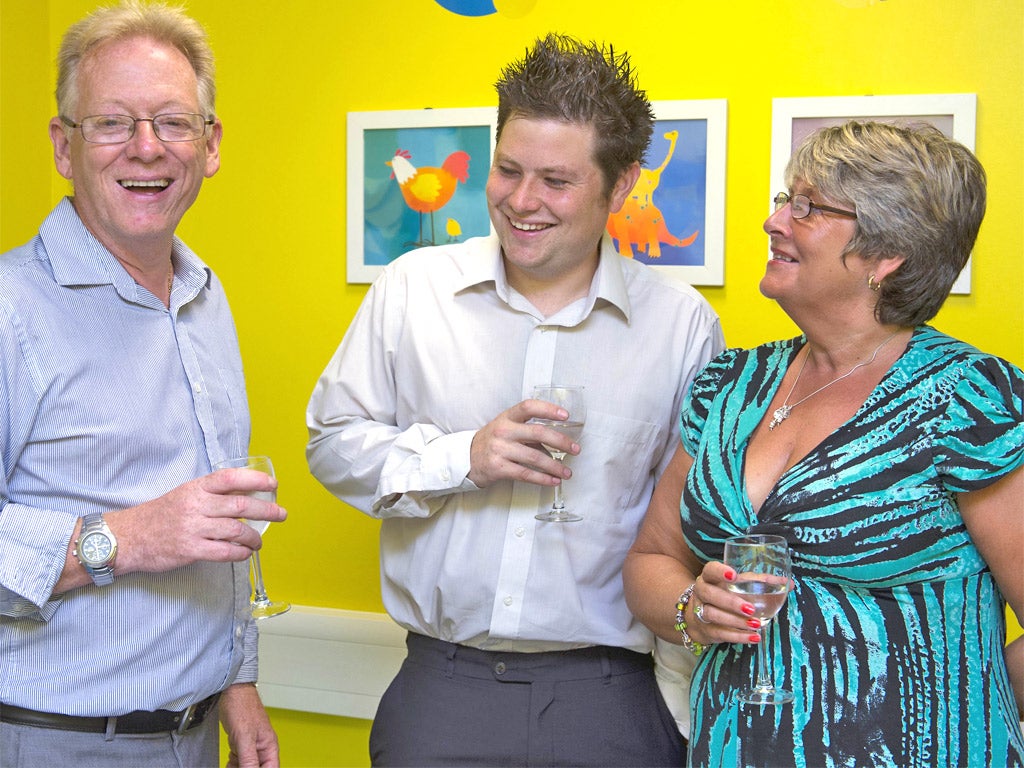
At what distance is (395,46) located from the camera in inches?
122

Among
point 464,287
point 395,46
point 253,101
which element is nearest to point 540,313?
point 464,287

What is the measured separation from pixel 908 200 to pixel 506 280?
83cm

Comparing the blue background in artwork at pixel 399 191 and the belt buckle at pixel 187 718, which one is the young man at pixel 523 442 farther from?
the blue background in artwork at pixel 399 191

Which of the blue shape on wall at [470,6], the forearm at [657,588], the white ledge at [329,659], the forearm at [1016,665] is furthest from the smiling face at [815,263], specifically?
the white ledge at [329,659]

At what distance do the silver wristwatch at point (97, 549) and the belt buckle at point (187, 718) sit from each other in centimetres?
32

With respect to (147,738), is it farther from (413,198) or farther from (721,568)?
(413,198)

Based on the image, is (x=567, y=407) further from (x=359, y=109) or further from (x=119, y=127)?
(x=359, y=109)

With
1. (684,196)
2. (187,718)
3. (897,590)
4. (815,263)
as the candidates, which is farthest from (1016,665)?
(684,196)

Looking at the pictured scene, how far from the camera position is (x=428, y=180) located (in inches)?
120

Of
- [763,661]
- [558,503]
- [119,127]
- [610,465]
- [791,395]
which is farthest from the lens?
[610,465]

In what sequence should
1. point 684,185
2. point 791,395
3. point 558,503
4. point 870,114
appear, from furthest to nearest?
point 684,185, point 870,114, point 558,503, point 791,395

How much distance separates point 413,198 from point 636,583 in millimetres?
1521

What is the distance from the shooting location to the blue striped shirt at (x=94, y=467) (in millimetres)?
1594

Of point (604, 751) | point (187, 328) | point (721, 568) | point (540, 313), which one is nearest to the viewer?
point (721, 568)
